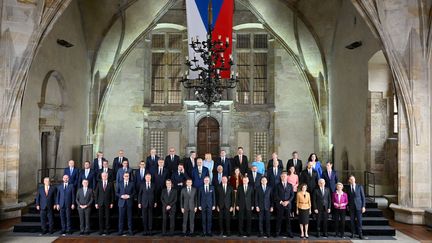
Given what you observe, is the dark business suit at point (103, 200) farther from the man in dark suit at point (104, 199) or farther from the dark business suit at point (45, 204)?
the dark business suit at point (45, 204)

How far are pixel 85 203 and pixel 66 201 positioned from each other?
1.51 feet

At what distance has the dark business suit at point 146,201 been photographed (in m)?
9.49

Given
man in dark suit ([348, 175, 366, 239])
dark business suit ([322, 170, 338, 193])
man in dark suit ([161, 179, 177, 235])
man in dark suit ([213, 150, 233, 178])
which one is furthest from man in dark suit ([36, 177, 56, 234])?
man in dark suit ([348, 175, 366, 239])

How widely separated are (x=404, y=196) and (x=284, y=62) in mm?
9175

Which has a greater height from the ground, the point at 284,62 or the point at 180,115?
the point at 284,62

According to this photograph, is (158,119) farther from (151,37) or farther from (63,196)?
(63,196)

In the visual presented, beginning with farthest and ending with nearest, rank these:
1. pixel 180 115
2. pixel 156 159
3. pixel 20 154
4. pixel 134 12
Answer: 1. pixel 180 115
2. pixel 134 12
3. pixel 20 154
4. pixel 156 159

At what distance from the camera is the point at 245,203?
943cm

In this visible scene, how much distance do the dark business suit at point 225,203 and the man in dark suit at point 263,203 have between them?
60cm

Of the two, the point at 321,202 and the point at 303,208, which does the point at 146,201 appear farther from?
the point at 321,202

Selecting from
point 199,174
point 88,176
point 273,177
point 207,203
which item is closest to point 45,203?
point 88,176

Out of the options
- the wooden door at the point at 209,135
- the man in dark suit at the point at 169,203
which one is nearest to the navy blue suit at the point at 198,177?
the man in dark suit at the point at 169,203

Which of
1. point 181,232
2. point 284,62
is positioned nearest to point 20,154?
point 181,232

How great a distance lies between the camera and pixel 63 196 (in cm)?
951
